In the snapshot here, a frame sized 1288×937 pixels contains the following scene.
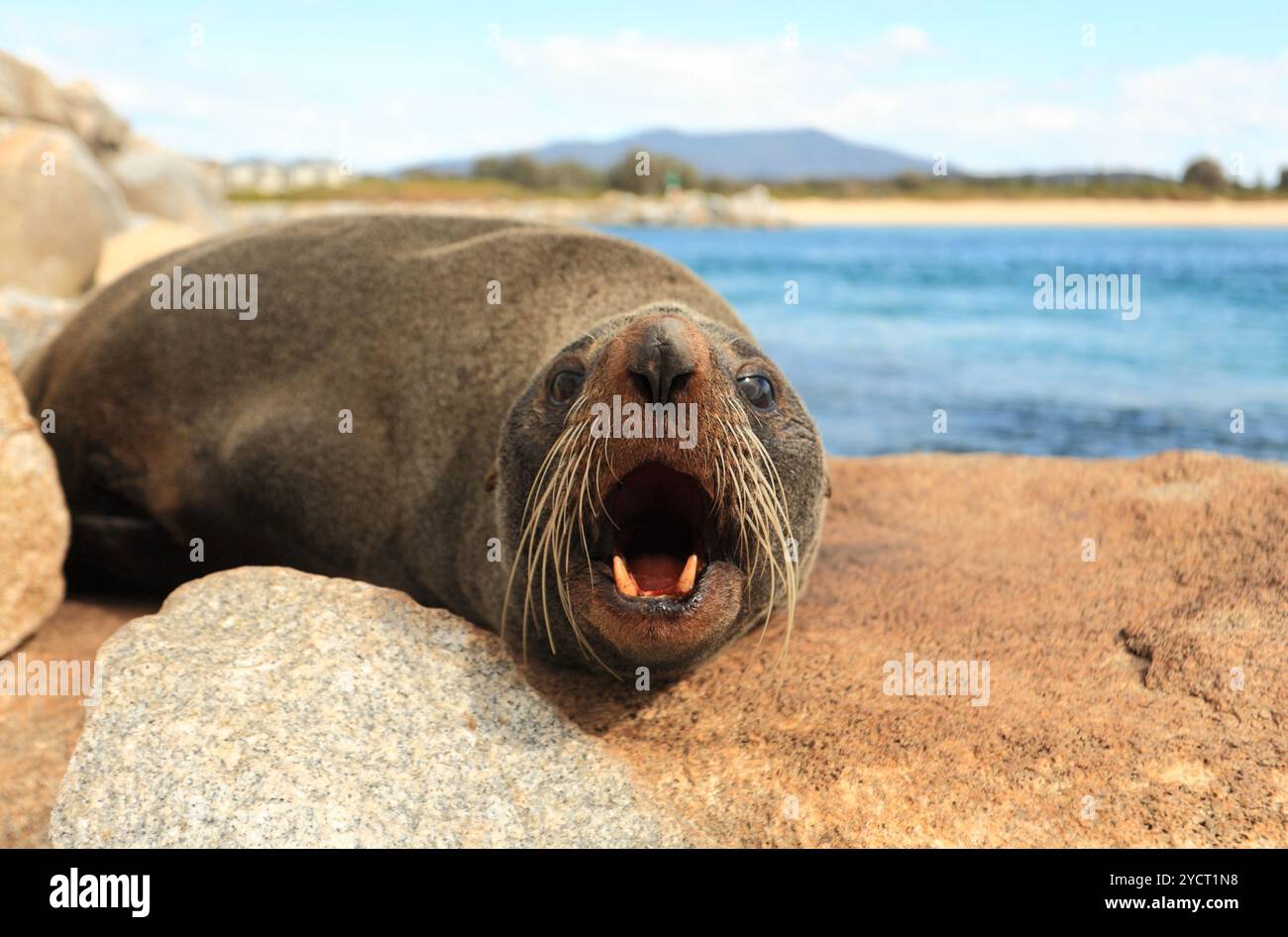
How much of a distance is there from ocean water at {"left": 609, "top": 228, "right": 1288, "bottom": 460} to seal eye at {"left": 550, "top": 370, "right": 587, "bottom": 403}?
680 cm

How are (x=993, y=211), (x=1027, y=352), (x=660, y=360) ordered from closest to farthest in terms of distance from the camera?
(x=660, y=360) → (x=1027, y=352) → (x=993, y=211)

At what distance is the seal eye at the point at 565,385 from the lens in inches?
140

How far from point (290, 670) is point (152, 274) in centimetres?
314

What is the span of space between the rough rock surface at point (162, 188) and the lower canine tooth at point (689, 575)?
19436 millimetres

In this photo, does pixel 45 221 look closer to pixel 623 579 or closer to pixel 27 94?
pixel 27 94

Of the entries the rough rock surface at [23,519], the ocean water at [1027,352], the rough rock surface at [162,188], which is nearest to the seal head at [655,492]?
the rough rock surface at [23,519]

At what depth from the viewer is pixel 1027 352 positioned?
1669cm

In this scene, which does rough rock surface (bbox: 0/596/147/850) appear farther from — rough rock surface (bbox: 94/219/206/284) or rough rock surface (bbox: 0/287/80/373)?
rough rock surface (bbox: 94/219/206/284)

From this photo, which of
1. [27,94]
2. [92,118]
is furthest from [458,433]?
[92,118]

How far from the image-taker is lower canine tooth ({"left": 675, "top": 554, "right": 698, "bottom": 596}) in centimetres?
318

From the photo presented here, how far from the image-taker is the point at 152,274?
583cm

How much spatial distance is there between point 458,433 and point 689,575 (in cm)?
159

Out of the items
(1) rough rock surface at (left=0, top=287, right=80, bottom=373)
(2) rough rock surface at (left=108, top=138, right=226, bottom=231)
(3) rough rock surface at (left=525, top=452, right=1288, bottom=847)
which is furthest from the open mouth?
(2) rough rock surface at (left=108, top=138, right=226, bottom=231)
